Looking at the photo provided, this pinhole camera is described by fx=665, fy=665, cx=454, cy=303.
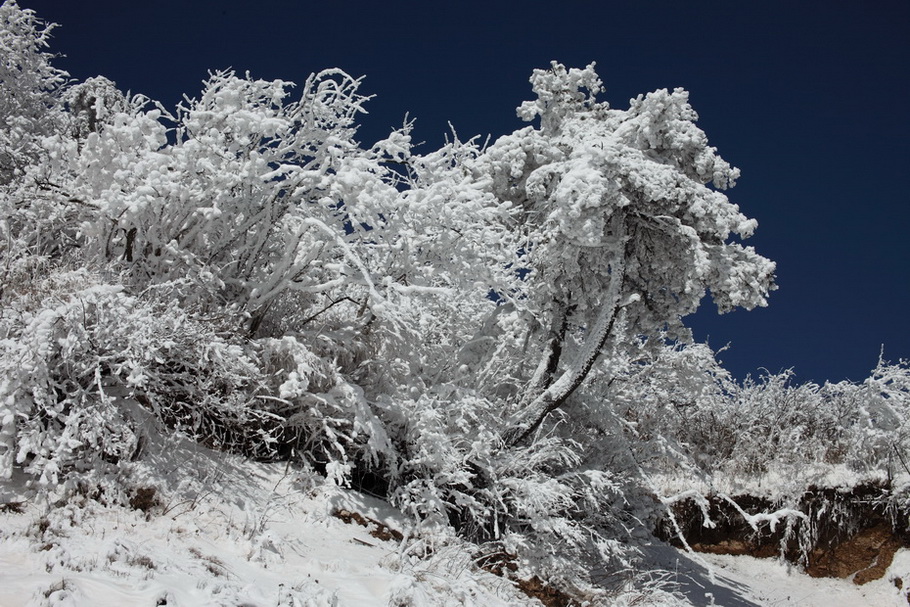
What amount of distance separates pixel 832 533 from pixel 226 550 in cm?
1198

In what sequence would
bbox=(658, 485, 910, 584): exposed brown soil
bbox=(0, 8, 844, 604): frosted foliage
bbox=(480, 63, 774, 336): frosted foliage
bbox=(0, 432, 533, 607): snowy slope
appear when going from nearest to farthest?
bbox=(0, 432, 533, 607): snowy slope
bbox=(0, 8, 844, 604): frosted foliage
bbox=(480, 63, 774, 336): frosted foliage
bbox=(658, 485, 910, 584): exposed brown soil

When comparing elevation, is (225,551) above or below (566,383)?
below

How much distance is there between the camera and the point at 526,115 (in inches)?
406

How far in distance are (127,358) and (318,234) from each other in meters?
2.90

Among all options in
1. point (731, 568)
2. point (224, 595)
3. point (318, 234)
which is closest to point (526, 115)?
point (318, 234)

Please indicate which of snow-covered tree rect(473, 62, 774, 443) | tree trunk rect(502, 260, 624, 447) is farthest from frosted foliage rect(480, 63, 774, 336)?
tree trunk rect(502, 260, 624, 447)

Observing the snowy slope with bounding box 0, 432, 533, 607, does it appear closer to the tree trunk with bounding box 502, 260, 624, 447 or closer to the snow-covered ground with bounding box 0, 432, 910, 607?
the snow-covered ground with bounding box 0, 432, 910, 607

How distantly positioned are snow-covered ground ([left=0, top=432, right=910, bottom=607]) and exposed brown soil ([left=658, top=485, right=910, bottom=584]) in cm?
617

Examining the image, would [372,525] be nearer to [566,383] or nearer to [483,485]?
[483,485]

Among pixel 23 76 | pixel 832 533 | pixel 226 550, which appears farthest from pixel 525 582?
pixel 23 76

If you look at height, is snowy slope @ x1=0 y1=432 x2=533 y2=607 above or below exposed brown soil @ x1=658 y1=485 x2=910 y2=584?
below

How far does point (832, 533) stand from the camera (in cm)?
1283

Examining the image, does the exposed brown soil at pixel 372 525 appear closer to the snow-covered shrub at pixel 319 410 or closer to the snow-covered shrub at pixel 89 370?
the snow-covered shrub at pixel 319 410

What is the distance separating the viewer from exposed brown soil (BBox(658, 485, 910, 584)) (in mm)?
12539
